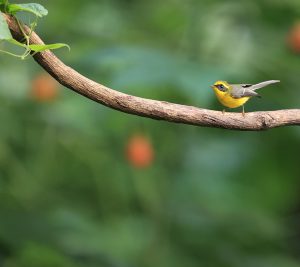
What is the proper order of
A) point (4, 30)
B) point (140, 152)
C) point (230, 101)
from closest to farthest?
point (4, 30), point (230, 101), point (140, 152)

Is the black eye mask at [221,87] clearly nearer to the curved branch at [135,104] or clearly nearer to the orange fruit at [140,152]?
the curved branch at [135,104]

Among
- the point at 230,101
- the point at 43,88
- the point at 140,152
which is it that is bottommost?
the point at 230,101

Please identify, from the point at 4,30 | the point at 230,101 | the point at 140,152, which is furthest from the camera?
the point at 140,152

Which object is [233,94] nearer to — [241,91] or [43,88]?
[241,91]

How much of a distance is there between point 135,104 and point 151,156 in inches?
96.9

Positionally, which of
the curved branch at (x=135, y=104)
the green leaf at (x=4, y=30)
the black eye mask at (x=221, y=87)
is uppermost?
the black eye mask at (x=221, y=87)

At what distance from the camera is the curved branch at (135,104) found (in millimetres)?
992

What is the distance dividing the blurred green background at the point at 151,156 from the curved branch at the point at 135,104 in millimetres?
2105

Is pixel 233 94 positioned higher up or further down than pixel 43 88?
further down

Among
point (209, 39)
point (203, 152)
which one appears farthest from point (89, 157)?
point (209, 39)

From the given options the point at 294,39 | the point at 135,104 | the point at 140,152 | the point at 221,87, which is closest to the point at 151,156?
the point at 140,152

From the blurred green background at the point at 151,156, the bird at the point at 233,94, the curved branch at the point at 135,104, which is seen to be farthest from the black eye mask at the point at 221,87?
the blurred green background at the point at 151,156

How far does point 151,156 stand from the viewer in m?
3.48

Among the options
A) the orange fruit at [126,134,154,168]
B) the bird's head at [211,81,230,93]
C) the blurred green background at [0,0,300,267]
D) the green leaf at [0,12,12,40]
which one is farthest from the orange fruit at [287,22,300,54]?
the green leaf at [0,12,12,40]
